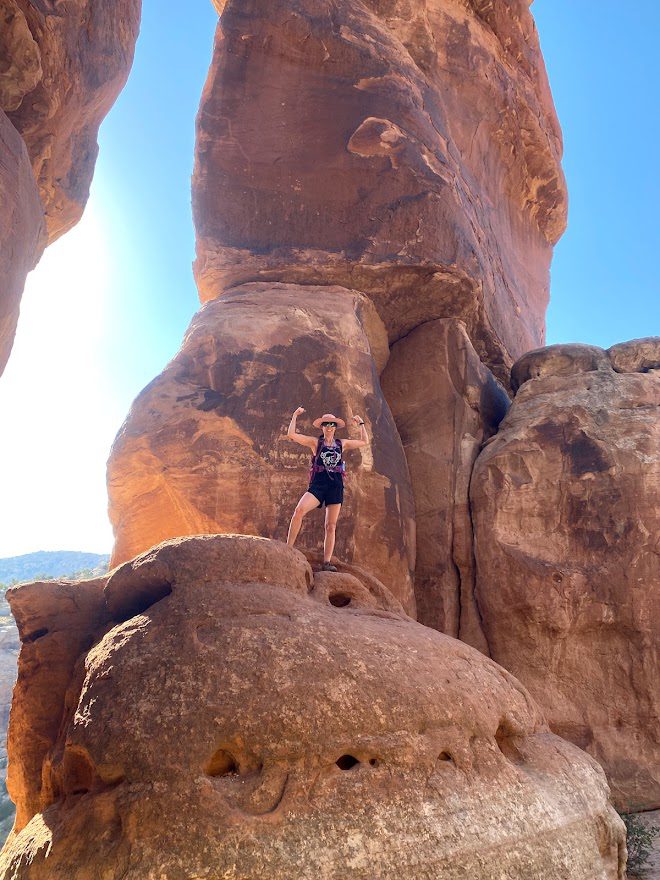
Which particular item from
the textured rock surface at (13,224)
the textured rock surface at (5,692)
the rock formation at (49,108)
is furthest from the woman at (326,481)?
the textured rock surface at (5,692)

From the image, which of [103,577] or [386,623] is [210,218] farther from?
[386,623]

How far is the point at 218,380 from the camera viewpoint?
8320mm

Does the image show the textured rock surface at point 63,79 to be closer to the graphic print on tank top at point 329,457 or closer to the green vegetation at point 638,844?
the graphic print on tank top at point 329,457

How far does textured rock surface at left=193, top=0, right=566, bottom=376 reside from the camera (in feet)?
33.0

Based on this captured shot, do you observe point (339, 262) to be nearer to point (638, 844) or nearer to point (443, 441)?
point (443, 441)

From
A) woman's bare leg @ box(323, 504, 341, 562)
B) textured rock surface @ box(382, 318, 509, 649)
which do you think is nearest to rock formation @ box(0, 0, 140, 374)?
woman's bare leg @ box(323, 504, 341, 562)

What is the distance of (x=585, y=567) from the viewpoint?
844cm

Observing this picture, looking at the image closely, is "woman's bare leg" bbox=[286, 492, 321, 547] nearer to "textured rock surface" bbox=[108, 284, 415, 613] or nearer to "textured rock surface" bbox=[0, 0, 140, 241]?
"textured rock surface" bbox=[108, 284, 415, 613]

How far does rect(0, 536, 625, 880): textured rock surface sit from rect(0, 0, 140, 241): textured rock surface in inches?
189

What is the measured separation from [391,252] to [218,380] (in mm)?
3322

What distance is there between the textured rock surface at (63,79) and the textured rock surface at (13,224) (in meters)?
0.92

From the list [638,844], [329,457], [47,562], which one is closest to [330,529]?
[329,457]

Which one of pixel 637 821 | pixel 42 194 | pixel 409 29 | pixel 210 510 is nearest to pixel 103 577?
pixel 210 510

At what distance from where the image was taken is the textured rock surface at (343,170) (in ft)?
33.0
